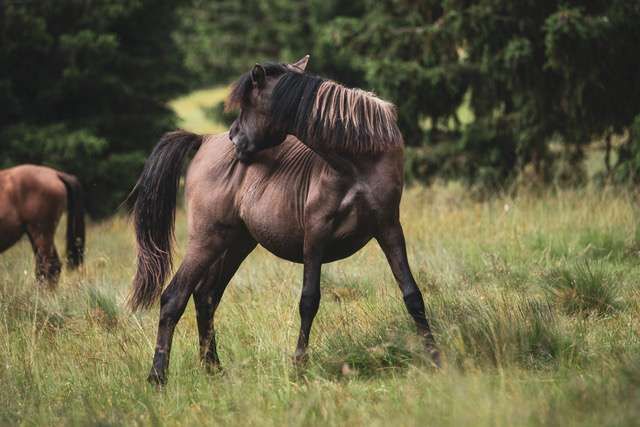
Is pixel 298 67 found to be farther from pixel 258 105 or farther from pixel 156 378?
pixel 156 378

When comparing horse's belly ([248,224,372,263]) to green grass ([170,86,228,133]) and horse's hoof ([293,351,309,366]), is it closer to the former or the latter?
horse's hoof ([293,351,309,366])

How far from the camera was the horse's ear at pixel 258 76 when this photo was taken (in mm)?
4941

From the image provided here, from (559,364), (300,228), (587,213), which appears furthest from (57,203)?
(559,364)

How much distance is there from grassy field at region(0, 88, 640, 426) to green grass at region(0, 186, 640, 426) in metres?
0.02

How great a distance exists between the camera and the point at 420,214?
1132 cm

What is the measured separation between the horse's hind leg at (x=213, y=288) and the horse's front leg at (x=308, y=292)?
88 cm

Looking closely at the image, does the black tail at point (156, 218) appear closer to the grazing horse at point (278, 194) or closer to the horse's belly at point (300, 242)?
the grazing horse at point (278, 194)

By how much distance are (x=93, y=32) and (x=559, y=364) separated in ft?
39.9

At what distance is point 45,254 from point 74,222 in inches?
22.6

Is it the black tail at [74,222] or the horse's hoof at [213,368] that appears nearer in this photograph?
the horse's hoof at [213,368]

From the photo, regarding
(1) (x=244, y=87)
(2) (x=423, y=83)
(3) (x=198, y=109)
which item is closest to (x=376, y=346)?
(1) (x=244, y=87)

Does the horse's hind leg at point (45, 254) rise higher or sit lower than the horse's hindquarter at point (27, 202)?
lower

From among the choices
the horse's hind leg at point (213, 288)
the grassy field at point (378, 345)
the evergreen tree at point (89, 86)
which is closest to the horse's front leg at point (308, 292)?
the grassy field at point (378, 345)

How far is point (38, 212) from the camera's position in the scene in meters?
9.90
